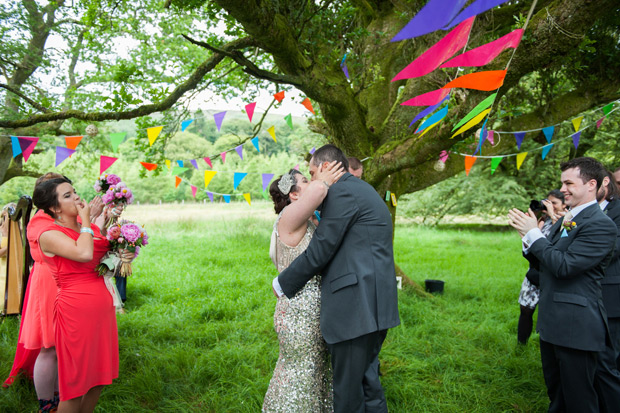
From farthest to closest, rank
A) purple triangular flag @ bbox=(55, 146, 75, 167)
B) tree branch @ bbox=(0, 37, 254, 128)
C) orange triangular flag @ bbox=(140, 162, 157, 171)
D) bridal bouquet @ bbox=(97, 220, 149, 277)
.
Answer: orange triangular flag @ bbox=(140, 162, 157, 171) < purple triangular flag @ bbox=(55, 146, 75, 167) < tree branch @ bbox=(0, 37, 254, 128) < bridal bouquet @ bbox=(97, 220, 149, 277)

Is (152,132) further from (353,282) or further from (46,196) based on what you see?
(353,282)

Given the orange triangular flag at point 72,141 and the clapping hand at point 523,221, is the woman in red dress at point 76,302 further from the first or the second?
the orange triangular flag at point 72,141

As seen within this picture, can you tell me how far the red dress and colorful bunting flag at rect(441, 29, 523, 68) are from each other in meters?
2.49

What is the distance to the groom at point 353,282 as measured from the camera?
211 cm

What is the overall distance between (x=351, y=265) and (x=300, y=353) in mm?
681

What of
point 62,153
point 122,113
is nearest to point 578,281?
point 122,113

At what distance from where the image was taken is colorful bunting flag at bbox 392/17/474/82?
1.52 metres

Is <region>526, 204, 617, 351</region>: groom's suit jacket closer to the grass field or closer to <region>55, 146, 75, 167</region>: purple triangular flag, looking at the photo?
the grass field

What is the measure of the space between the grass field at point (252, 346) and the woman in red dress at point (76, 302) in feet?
2.09

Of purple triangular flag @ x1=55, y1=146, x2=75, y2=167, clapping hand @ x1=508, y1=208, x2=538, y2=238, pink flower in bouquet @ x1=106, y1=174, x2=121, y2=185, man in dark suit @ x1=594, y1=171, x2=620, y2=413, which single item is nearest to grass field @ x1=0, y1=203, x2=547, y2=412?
man in dark suit @ x1=594, y1=171, x2=620, y2=413

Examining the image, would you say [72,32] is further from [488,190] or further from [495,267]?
[488,190]

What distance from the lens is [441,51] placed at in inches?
62.1

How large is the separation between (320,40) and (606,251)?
10.4 feet

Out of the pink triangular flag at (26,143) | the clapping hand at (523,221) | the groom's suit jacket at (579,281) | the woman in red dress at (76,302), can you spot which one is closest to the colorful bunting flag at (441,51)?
the clapping hand at (523,221)
